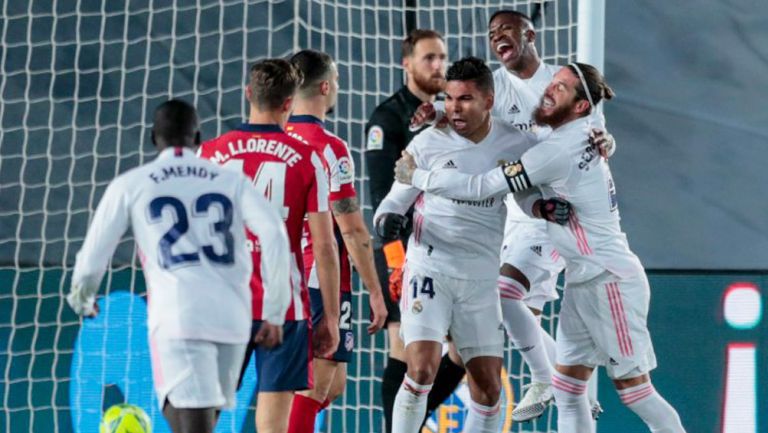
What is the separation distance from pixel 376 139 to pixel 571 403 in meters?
1.45

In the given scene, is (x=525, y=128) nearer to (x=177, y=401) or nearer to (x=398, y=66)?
(x=398, y=66)

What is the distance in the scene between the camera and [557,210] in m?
5.57

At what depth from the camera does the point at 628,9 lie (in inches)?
326

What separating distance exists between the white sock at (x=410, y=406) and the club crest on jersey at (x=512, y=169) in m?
0.91

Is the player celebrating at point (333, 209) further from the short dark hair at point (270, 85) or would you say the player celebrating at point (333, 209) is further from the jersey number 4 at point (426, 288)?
the short dark hair at point (270, 85)

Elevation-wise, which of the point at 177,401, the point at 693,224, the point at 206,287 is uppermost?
the point at 693,224

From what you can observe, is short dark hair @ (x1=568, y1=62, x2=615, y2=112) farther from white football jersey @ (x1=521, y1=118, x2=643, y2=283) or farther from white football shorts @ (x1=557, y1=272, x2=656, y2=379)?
white football shorts @ (x1=557, y1=272, x2=656, y2=379)

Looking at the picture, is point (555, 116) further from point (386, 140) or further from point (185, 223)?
point (185, 223)

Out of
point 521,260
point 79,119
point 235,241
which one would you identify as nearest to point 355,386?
point 521,260

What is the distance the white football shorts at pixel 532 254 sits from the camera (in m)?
6.19

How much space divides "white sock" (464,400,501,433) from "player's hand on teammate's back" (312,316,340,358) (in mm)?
971

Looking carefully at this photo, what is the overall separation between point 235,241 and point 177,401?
506mm

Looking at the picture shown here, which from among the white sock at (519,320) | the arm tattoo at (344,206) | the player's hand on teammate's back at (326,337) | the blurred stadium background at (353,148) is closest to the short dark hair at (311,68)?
the arm tattoo at (344,206)

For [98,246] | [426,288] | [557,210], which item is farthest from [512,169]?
[98,246]
